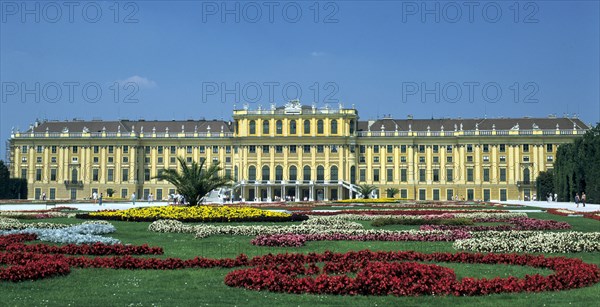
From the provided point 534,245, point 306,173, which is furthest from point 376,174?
point 534,245

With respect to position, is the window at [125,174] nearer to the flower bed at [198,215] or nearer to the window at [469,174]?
the window at [469,174]

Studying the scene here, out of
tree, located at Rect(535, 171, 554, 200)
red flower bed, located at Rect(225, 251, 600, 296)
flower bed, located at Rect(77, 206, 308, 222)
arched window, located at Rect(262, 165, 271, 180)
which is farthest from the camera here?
arched window, located at Rect(262, 165, 271, 180)

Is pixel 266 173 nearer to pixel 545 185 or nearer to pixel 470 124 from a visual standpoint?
pixel 470 124

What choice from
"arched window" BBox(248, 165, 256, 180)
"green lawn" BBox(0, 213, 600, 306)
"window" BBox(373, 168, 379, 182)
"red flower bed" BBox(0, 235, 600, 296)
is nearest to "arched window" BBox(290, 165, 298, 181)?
"arched window" BBox(248, 165, 256, 180)

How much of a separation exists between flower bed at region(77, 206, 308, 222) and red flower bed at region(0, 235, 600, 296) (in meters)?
11.9

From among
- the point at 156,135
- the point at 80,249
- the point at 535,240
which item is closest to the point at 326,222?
the point at 535,240

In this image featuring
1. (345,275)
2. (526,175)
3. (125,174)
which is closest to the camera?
(345,275)

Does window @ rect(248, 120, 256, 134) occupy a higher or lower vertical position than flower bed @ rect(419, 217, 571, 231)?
higher

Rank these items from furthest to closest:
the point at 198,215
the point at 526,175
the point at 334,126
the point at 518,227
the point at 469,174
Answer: the point at 334,126, the point at 469,174, the point at 526,175, the point at 198,215, the point at 518,227

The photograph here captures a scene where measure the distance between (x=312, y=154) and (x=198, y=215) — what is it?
5551cm

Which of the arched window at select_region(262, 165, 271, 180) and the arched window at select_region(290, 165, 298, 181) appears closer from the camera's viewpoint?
the arched window at select_region(290, 165, 298, 181)

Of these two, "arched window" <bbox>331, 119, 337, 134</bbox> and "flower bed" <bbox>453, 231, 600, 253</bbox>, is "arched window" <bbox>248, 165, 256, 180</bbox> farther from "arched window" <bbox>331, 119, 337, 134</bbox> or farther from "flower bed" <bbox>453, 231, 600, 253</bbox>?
"flower bed" <bbox>453, 231, 600, 253</bbox>

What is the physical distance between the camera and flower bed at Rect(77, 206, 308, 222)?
24609 millimetres

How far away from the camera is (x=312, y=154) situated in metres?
80.2
